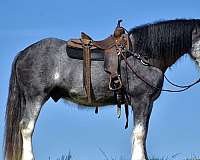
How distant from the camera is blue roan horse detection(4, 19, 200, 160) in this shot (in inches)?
296

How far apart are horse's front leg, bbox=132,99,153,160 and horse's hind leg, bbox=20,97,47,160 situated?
1.42 m

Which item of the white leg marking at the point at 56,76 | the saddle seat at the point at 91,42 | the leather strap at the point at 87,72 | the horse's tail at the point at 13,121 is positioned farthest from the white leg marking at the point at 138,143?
the horse's tail at the point at 13,121

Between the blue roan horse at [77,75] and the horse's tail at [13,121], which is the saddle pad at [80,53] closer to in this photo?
the blue roan horse at [77,75]

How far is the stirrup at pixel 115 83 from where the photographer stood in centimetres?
748

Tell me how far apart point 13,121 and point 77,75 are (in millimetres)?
1170

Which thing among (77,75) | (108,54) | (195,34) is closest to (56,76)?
(77,75)

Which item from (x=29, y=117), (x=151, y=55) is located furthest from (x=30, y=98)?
(x=151, y=55)

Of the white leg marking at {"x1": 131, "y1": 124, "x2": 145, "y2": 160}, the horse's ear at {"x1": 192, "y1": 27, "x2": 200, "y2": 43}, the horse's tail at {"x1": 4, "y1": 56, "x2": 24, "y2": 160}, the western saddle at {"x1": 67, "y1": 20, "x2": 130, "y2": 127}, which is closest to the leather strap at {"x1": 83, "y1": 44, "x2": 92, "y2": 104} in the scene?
the western saddle at {"x1": 67, "y1": 20, "x2": 130, "y2": 127}

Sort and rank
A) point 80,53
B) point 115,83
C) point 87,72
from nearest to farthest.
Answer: point 115,83
point 87,72
point 80,53

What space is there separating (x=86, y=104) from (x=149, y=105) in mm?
1006

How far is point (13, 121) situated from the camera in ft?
26.1

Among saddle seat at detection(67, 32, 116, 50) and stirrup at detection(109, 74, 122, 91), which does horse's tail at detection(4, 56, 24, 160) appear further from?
stirrup at detection(109, 74, 122, 91)

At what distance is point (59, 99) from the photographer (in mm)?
8117

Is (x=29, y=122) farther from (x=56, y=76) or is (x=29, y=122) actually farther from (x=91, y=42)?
(x=91, y=42)
